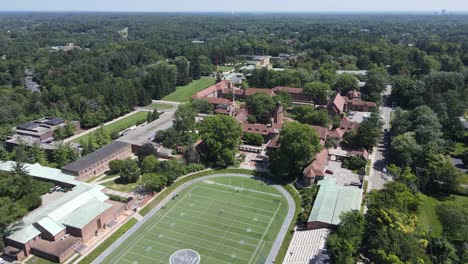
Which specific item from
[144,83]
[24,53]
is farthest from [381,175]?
[24,53]

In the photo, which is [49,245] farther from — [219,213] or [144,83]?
[144,83]

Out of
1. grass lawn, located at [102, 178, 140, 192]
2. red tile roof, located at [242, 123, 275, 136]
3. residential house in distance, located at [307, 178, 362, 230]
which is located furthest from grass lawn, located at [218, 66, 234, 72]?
residential house in distance, located at [307, 178, 362, 230]

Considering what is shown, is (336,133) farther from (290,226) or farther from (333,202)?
(290,226)

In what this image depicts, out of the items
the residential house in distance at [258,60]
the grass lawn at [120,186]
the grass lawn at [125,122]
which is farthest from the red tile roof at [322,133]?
the residential house in distance at [258,60]

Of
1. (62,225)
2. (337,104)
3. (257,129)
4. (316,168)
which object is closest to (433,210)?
(316,168)

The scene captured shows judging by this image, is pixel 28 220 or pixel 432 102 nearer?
pixel 28 220

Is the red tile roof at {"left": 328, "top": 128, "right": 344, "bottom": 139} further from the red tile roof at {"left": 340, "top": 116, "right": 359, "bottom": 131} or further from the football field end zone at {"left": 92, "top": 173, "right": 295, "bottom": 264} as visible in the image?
the football field end zone at {"left": 92, "top": 173, "right": 295, "bottom": 264}
